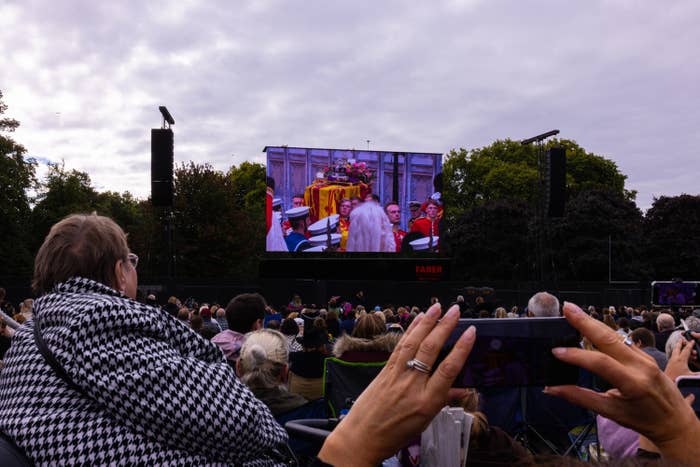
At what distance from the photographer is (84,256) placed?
1.82 m

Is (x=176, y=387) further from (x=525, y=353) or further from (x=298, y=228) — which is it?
(x=298, y=228)

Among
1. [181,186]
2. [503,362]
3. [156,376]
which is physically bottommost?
[156,376]

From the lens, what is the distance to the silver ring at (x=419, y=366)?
0.98m

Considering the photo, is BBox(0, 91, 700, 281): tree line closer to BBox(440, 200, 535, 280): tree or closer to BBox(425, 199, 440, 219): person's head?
BBox(440, 200, 535, 280): tree

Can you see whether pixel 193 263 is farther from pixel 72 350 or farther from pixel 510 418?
pixel 72 350

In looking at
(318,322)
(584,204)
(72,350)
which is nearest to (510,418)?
(318,322)

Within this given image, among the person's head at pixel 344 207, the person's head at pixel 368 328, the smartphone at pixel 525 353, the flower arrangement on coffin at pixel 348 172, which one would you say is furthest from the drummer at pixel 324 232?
the smartphone at pixel 525 353

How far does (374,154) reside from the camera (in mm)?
23781

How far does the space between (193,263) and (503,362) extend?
1401 inches

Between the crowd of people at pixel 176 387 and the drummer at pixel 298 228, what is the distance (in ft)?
68.2

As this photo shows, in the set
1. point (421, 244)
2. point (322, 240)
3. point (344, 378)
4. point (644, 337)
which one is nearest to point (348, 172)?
point (322, 240)

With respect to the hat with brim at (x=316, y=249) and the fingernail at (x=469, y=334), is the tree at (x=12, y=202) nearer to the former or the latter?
the hat with brim at (x=316, y=249)

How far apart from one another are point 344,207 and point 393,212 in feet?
6.34

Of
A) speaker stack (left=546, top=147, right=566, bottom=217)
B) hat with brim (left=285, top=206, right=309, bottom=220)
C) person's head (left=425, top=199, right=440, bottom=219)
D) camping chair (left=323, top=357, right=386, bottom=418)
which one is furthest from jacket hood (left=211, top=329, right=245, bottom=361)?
person's head (left=425, top=199, right=440, bottom=219)
